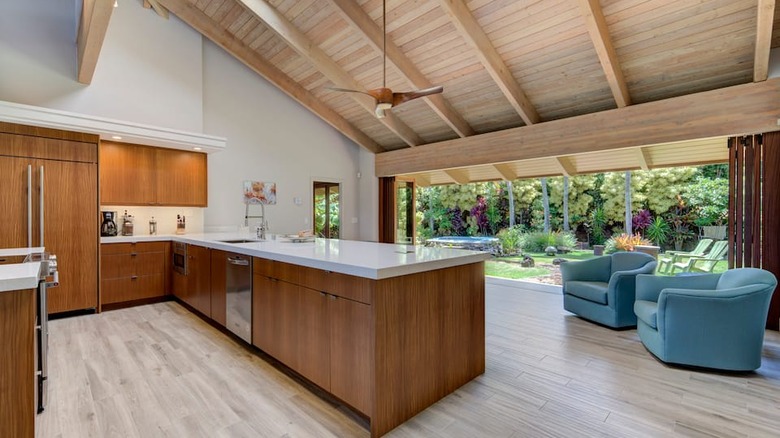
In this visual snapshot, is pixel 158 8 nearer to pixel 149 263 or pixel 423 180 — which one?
pixel 149 263

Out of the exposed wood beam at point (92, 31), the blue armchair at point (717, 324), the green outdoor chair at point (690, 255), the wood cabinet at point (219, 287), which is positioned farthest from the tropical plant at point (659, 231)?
the exposed wood beam at point (92, 31)

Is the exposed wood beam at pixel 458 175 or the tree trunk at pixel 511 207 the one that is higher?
the exposed wood beam at pixel 458 175

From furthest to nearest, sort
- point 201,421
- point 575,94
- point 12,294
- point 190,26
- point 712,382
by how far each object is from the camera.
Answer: point 190,26 < point 575,94 < point 712,382 < point 201,421 < point 12,294

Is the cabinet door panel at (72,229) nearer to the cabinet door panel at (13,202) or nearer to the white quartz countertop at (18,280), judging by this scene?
the cabinet door panel at (13,202)

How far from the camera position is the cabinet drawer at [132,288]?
4293 mm

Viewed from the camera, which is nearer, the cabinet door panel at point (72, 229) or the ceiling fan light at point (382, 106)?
the ceiling fan light at point (382, 106)

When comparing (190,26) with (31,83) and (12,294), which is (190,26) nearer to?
(31,83)

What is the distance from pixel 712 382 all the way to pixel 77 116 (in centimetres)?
632

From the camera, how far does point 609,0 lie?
3.46 m

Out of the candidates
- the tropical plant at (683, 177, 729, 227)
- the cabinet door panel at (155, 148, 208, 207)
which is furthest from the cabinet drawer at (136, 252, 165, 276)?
the tropical plant at (683, 177, 729, 227)

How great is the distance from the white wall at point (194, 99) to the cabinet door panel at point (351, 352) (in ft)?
14.8

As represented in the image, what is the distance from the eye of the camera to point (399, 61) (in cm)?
488

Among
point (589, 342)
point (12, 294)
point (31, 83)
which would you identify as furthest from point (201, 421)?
point (31, 83)

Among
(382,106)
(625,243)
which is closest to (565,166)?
(625,243)
